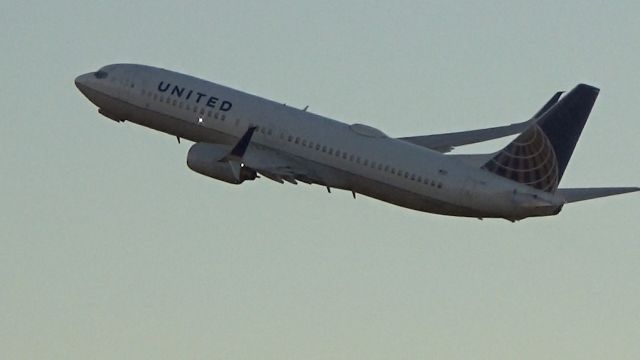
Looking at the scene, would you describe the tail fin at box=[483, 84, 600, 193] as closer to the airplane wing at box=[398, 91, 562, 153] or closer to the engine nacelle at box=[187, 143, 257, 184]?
the airplane wing at box=[398, 91, 562, 153]

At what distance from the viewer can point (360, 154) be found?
112250mm

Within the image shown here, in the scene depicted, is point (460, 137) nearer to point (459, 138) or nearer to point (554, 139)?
point (459, 138)

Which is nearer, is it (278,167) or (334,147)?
(334,147)

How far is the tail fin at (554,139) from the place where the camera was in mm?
109500

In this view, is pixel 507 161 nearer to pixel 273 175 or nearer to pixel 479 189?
pixel 479 189

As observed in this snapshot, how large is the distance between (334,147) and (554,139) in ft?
44.1

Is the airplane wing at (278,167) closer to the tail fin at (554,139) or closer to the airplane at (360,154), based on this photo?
the airplane at (360,154)

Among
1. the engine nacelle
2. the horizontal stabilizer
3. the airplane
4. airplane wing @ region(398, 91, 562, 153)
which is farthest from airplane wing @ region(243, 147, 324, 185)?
the horizontal stabilizer

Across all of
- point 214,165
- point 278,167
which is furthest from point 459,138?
point 214,165

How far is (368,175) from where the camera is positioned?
367 ft

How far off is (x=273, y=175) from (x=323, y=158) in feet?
10.6

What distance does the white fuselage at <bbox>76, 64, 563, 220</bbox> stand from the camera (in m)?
110

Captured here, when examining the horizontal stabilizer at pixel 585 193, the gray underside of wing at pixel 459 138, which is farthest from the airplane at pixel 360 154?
the gray underside of wing at pixel 459 138

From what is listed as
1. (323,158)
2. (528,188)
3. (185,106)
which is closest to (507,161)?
(528,188)
